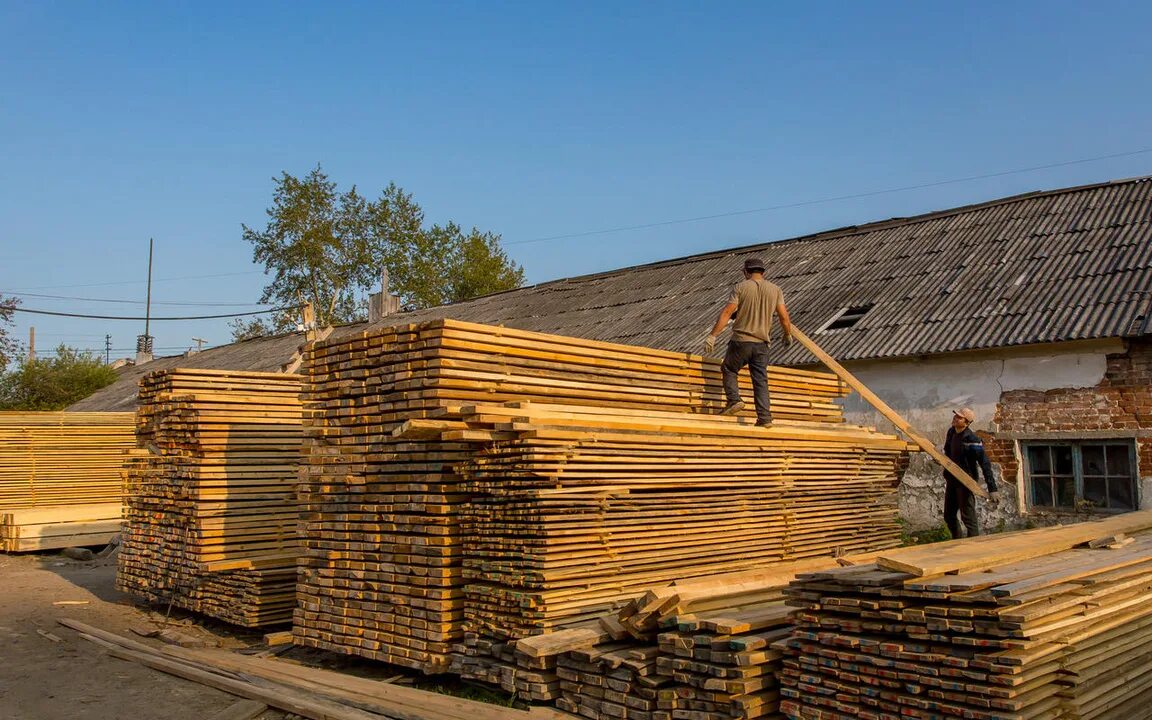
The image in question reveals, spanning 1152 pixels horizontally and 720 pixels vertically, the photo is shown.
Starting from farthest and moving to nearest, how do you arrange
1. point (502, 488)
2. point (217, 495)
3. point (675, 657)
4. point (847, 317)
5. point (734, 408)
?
1. point (847, 317)
2. point (217, 495)
3. point (734, 408)
4. point (502, 488)
5. point (675, 657)

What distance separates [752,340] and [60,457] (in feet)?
47.6

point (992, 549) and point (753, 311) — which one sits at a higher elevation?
point (753, 311)

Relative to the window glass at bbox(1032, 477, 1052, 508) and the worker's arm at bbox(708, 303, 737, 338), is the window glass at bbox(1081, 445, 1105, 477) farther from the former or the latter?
the worker's arm at bbox(708, 303, 737, 338)

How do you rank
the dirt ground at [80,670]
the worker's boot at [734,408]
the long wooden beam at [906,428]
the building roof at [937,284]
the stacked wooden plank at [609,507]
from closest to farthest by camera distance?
the stacked wooden plank at [609,507] → the dirt ground at [80,670] → the worker's boot at [734,408] → the long wooden beam at [906,428] → the building roof at [937,284]

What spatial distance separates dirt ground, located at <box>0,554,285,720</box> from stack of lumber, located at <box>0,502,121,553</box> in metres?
3.77

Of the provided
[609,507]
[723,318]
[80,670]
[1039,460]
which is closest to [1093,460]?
[1039,460]

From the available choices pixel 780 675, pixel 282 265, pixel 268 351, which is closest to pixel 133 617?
pixel 780 675

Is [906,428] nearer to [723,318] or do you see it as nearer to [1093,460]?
[1093,460]

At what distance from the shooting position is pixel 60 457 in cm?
1808

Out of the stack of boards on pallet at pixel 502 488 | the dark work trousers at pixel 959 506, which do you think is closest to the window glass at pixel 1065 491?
the dark work trousers at pixel 959 506

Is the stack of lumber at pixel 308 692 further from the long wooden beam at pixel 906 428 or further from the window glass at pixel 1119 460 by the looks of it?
the window glass at pixel 1119 460

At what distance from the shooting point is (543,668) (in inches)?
261

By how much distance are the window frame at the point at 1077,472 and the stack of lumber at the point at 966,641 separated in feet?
18.9

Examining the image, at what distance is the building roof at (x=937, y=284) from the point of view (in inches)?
495
